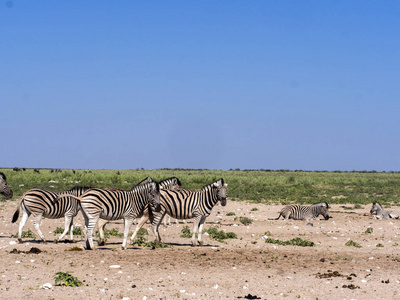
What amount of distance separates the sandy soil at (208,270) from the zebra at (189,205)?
84 centimetres

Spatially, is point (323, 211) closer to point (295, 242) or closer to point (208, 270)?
point (295, 242)

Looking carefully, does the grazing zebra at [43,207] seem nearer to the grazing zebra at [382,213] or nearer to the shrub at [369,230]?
the shrub at [369,230]

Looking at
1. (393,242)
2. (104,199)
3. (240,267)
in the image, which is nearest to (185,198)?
(104,199)

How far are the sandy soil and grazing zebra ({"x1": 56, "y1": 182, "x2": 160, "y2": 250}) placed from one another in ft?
2.45

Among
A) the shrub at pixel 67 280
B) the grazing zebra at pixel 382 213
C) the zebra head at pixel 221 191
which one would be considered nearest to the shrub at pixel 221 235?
the zebra head at pixel 221 191

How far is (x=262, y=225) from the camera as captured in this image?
2125 cm

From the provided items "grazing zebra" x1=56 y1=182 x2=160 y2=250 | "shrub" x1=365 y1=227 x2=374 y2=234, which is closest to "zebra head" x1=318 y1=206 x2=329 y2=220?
"shrub" x1=365 y1=227 x2=374 y2=234

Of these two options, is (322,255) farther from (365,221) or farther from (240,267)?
(365,221)

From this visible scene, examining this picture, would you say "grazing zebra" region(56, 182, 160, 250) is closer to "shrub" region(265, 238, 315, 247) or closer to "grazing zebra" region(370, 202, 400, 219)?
"shrub" region(265, 238, 315, 247)

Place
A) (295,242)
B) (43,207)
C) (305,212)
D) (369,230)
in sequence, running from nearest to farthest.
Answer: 1. (43,207)
2. (295,242)
3. (369,230)
4. (305,212)

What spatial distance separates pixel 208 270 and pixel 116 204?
11.8 ft

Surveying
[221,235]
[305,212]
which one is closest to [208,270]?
[221,235]

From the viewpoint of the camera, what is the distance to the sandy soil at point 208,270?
963cm

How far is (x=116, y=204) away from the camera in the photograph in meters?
13.9
